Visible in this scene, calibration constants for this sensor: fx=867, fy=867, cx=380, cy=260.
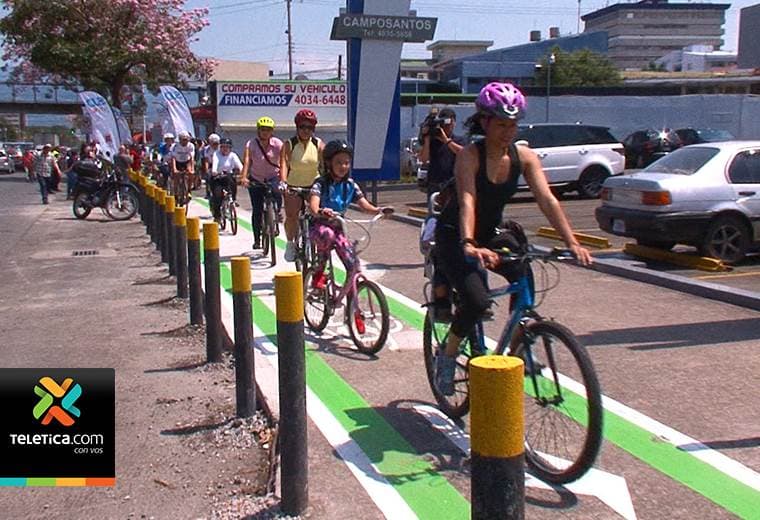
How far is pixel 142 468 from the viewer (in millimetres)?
4805

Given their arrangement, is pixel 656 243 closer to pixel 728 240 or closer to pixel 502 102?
pixel 728 240

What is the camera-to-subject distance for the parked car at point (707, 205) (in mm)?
10820

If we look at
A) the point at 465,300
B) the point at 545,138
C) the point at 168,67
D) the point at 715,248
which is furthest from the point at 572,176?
the point at 168,67

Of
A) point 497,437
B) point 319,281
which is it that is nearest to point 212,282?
point 319,281

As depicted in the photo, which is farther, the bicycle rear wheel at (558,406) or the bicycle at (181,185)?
the bicycle at (181,185)

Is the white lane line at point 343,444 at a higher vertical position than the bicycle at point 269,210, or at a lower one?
lower

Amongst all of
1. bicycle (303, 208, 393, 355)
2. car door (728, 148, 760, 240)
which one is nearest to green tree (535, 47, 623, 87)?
car door (728, 148, 760, 240)

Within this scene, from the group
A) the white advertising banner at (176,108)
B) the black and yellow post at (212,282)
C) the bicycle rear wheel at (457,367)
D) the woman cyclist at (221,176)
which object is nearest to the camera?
the bicycle rear wheel at (457,367)

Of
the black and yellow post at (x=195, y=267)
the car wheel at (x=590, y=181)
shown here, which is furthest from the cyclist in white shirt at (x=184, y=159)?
the black and yellow post at (x=195, y=267)

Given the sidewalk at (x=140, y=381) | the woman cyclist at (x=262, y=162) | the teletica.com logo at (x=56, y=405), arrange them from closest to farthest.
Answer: the teletica.com logo at (x=56, y=405) < the sidewalk at (x=140, y=381) < the woman cyclist at (x=262, y=162)

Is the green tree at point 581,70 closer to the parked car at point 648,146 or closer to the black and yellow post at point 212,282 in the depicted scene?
the parked car at point 648,146

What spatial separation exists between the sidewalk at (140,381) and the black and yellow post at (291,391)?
158 mm

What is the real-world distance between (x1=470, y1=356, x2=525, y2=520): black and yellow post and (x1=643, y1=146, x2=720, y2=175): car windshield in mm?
9304

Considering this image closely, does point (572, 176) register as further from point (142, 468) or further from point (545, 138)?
point (142, 468)
